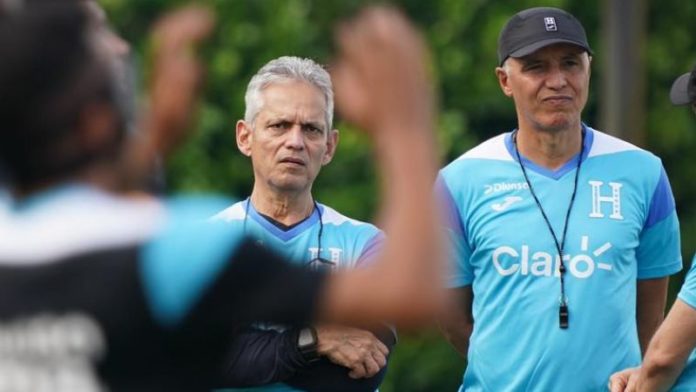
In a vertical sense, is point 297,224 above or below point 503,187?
below

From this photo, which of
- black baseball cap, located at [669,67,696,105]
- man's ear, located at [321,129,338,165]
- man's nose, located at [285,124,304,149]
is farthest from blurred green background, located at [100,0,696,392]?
man's nose, located at [285,124,304,149]

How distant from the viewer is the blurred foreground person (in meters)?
3.00

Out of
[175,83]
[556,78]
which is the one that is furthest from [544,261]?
[175,83]

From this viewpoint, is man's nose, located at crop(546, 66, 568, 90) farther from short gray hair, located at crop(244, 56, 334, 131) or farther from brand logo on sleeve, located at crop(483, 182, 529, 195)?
short gray hair, located at crop(244, 56, 334, 131)

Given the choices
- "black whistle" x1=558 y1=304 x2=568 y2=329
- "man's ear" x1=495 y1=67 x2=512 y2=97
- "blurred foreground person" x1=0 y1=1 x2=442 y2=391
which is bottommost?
"black whistle" x1=558 y1=304 x2=568 y2=329

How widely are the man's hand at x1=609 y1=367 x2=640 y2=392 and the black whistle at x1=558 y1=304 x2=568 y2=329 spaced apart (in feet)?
0.83

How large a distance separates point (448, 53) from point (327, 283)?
62.7 feet

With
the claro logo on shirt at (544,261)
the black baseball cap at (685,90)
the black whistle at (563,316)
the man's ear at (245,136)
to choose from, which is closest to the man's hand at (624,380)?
the black whistle at (563,316)

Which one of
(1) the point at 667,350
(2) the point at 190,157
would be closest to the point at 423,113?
(1) the point at 667,350

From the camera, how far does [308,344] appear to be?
5.97 metres

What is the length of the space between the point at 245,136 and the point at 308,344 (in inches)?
44.1

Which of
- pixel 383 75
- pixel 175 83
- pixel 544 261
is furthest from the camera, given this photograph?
pixel 544 261

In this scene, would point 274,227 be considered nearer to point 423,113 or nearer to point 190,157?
point 423,113

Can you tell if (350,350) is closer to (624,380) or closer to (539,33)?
(624,380)
